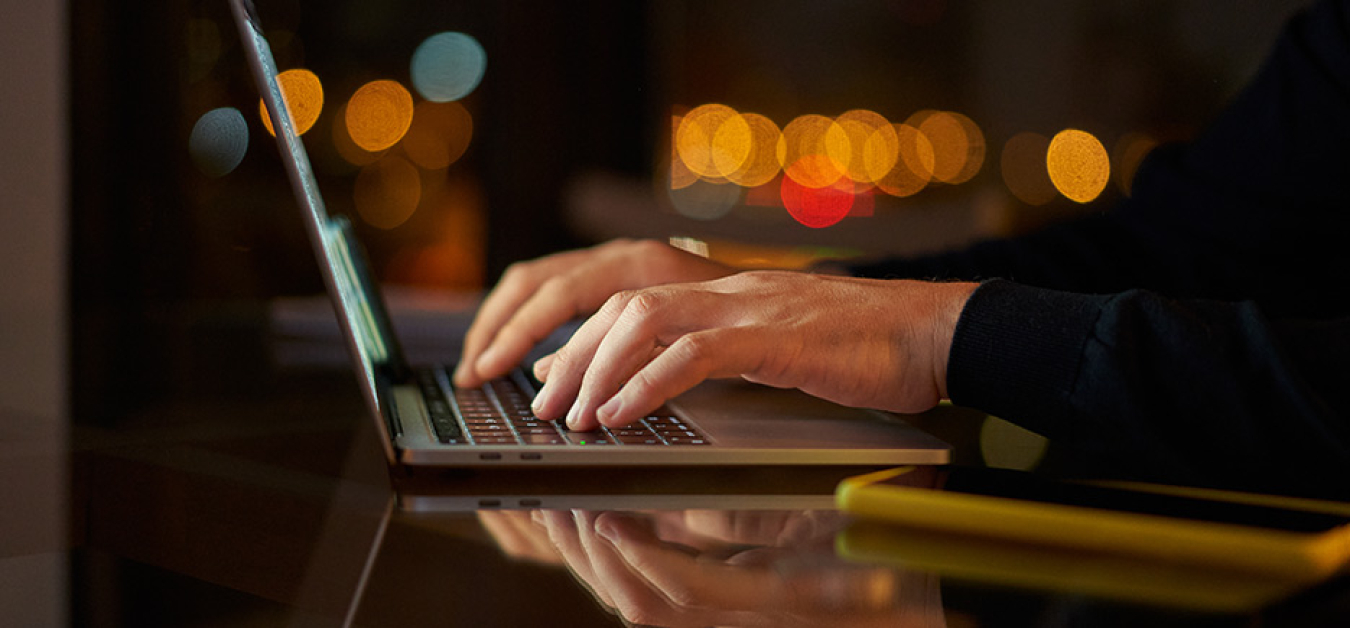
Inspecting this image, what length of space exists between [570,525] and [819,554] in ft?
0.37

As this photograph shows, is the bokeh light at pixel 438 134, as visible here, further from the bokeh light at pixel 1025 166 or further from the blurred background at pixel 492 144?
the bokeh light at pixel 1025 166

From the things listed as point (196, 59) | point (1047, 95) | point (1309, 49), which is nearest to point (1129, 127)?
point (1047, 95)

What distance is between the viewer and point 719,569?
0.37 meters

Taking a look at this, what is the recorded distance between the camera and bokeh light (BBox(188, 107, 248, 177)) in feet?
3.27

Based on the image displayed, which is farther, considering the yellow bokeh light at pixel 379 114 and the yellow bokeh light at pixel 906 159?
the yellow bokeh light at pixel 906 159

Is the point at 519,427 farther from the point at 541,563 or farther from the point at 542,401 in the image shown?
the point at 541,563

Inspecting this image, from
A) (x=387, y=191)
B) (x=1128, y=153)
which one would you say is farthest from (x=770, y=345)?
(x=1128, y=153)

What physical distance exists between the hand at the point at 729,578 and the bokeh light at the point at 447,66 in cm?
227

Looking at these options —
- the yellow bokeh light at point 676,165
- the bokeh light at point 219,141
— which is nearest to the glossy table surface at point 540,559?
the bokeh light at point 219,141

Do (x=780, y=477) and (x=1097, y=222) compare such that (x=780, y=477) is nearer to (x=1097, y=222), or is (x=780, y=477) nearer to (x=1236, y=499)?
(x=1236, y=499)

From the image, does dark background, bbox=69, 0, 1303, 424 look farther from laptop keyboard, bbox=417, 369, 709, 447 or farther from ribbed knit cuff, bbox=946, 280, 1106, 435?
ribbed knit cuff, bbox=946, 280, 1106, 435

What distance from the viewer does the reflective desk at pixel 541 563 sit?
32 cm

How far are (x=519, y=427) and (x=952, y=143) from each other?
307 cm

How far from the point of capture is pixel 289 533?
434 mm
